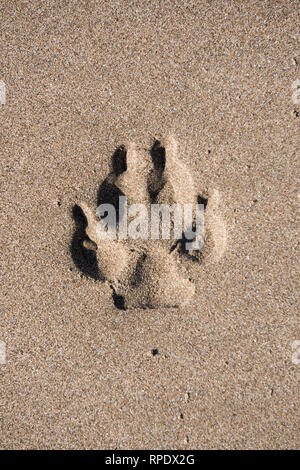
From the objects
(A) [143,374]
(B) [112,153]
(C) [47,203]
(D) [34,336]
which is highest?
(B) [112,153]

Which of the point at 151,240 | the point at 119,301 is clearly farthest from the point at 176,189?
the point at 119,301

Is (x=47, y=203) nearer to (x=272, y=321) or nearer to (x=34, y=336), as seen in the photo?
(x=34, y=336)

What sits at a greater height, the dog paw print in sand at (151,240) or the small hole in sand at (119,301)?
the dog paw print in sand at (151,240)

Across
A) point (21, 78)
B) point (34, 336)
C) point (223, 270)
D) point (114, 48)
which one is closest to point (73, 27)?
point (114, 48)

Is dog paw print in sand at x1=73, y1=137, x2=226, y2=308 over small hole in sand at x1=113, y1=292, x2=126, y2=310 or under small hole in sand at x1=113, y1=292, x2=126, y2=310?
over
